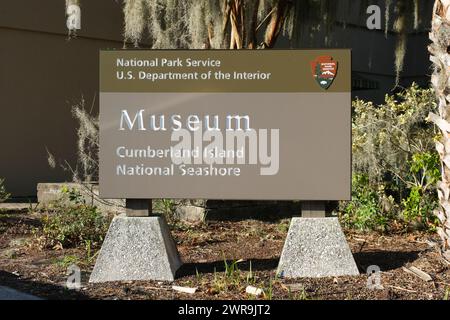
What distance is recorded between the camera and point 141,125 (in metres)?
6.09

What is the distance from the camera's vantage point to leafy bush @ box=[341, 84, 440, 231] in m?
8.63

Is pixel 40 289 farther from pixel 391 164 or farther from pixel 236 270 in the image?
pixel 391 164

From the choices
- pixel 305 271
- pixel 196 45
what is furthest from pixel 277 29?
pixel 305 271

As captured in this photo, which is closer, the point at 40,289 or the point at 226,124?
the point at 40,289

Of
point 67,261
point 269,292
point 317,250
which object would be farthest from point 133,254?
point 317,250

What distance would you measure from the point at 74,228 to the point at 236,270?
257 centimetres

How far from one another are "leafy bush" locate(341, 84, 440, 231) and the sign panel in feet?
9.33

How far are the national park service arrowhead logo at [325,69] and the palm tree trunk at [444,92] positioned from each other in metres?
1.14

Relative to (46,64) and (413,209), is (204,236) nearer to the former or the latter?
(413,209)

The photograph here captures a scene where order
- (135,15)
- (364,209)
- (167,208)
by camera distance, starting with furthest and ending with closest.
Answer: (135,15) < (167,208) < (364,209)

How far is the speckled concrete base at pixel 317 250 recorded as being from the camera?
6070 millimetres

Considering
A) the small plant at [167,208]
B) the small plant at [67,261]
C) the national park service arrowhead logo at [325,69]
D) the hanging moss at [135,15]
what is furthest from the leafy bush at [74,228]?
the hanging moss at [135,15]

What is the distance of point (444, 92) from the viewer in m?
6.28

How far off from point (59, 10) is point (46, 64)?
114 cm
